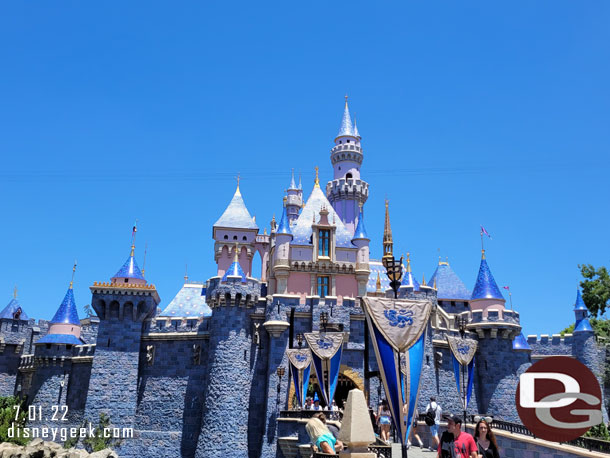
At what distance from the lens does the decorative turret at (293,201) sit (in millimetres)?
51625

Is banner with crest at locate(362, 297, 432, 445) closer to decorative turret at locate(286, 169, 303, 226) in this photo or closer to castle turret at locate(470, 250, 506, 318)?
castle turret at locate(470, 250, 506, 318)

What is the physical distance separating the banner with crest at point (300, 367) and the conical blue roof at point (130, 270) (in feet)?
40.9

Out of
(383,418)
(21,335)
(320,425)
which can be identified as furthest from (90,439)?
(320,425)

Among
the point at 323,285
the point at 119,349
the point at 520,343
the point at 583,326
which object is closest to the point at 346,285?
the point at 323,285

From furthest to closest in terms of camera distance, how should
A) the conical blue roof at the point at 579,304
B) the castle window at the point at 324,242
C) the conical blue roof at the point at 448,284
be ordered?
the conical blue roof at the point at 448,284, the conical blue roof at the point at 579,304, the castle window at the point at 324,242

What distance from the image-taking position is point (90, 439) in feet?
88.6

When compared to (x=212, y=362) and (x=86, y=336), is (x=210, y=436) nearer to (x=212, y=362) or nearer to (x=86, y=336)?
(x=212, y=362)

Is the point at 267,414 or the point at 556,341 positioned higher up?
the point at 556,341

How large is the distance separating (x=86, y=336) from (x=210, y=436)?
14838 millimetres

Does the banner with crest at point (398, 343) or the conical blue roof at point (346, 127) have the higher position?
the conical blue roof at point (346, 127)

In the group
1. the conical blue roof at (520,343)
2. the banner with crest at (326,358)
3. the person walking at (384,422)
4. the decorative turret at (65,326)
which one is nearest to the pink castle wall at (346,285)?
the banner with crest at (326,358)

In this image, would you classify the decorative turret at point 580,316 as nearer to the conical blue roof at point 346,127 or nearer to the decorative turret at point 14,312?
the conical blue roof at point 346,127

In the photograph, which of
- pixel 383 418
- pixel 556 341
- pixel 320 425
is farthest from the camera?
pixel 556 341

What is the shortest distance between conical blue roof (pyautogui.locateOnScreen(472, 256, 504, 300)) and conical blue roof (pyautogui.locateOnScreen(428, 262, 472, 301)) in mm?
5361
